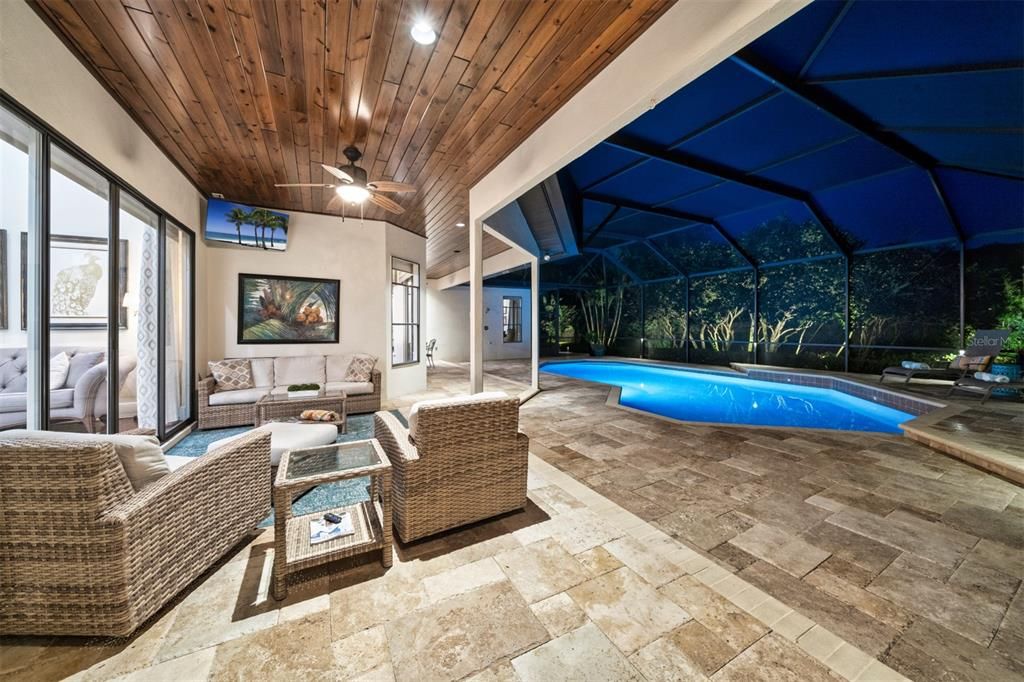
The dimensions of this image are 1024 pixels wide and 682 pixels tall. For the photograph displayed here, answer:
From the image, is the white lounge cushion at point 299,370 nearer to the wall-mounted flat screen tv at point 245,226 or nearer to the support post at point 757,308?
the wall-mounted flat screen tv at point 245,226

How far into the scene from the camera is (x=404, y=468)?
1.92m

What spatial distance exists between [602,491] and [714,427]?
2274 mm

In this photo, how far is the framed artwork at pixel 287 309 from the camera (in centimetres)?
507

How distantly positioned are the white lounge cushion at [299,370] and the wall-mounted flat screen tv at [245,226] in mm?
1636

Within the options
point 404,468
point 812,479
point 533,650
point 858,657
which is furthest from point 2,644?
point 812,479

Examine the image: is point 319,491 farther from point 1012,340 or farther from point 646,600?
point 1012,340

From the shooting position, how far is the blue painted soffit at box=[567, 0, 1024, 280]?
110 inches

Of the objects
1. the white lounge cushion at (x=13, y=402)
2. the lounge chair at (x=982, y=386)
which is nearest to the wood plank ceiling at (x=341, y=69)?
the white lounge cushion at (x=13, y=402)

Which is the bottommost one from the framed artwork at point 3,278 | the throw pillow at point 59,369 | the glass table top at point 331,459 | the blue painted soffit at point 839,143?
the glass table top at point 331,459

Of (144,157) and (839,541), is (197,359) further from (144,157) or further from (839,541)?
(839,541)

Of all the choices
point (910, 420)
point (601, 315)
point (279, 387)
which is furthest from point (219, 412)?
point (601, 315)

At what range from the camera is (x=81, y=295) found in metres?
2.53

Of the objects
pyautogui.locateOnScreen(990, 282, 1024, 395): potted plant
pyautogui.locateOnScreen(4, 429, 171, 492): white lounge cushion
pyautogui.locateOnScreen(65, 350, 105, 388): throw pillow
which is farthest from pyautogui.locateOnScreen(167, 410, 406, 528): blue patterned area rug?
pyautogui.locateOnScreen(990, 282, 1024, 395): potted plant

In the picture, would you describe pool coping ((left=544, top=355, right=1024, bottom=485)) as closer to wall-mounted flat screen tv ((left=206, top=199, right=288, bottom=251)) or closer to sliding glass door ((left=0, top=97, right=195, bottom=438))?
sliding glass door ((left=0, top=97, right=195, bottom=438))
